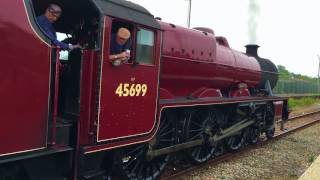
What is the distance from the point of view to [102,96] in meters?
5.17

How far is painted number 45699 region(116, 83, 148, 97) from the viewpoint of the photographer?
5500 mm

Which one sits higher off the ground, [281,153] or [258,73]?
[258,73]

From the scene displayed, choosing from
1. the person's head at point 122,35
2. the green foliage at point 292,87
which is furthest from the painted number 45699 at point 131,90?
the green foliage at point 292,87

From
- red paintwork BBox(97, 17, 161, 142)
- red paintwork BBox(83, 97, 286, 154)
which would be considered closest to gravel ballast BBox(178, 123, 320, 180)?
red paintwork BBox(83, 97, 286, 154)

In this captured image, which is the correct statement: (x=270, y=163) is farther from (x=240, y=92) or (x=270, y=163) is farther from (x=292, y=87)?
(x=292, y=87)

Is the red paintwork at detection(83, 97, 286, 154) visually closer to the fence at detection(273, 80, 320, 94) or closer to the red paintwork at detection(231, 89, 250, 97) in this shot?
the red paintwork at detection(231, 89, 250, 97)

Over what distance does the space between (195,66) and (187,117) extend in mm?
1231

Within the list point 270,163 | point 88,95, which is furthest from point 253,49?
point 88,95

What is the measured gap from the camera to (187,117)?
314 inches

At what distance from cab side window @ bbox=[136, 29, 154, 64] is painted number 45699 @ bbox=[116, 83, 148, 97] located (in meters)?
0.42

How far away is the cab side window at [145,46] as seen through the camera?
5.83 metres

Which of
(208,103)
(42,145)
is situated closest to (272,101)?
(208,103)

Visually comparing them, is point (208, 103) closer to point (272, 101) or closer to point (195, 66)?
point (195, 66)

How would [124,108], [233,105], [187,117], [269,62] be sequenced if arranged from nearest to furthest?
[124,108] < [187,117] < [233,105] < [269,62]
